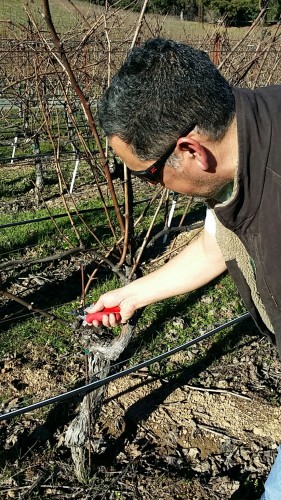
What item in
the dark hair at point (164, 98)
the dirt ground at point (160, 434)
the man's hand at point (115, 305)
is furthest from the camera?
the dirt ground at point (160, 434)

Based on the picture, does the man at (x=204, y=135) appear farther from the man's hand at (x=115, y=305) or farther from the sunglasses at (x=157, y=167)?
the man's hand at (x=115, y=305)

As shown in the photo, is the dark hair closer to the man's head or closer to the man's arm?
the man's head

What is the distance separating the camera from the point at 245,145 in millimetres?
1172

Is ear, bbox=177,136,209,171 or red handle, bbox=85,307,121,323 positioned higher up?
ear, bbox=177,136,209,171

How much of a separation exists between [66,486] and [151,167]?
182 centimetres

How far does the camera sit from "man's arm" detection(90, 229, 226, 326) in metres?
1.81

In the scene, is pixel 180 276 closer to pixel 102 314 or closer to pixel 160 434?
pixel 102 314

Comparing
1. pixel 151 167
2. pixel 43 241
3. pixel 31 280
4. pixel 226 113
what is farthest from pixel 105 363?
pixel 43 241

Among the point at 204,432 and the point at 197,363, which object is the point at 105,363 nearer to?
the point at 204,432

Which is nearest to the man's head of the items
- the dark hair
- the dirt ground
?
the dark hair

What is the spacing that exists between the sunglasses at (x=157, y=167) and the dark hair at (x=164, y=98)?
0.5 inches

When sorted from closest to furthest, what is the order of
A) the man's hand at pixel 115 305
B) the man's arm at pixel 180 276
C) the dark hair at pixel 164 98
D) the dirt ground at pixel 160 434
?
1. the dark hair at pixel 164 98
2. the man's arm at pixel 180 276
3. the man's hand at pixel 115 305
4. the dirt ground at pixel 160 434

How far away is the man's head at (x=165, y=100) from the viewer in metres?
1.15

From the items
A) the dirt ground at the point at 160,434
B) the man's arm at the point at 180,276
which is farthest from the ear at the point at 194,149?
the dirt ground at the point at 160,434
